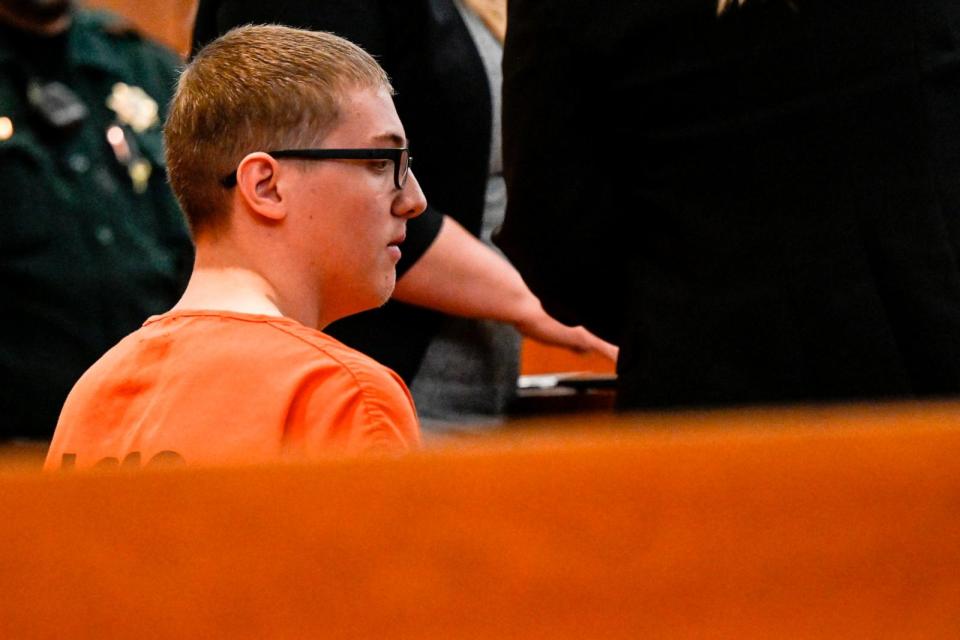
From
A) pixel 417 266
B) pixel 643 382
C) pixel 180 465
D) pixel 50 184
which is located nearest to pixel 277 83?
pixel 417 266

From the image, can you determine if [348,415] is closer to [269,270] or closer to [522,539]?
[269,270]

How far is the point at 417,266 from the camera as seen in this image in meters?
1.53

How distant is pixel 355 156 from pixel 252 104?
11 centimetres

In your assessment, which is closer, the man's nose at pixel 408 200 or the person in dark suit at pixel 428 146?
the man's nose at pixel 408 200

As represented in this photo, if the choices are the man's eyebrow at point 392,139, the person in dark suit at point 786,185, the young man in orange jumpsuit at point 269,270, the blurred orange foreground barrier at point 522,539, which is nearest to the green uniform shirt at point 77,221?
the young man in orange jumpsuit at point 269,270

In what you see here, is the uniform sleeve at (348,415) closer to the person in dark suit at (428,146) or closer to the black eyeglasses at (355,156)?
the black eyeglasses at (355,156)

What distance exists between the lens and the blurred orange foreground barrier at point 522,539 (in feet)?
1.74

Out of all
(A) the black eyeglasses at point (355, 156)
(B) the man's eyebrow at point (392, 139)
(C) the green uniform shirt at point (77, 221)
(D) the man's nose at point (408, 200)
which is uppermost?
(B) the man's eyebrow at point (392, 139)

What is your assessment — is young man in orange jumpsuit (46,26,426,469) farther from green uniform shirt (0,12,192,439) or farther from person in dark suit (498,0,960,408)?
green uniform shirt (0,12,192,439)

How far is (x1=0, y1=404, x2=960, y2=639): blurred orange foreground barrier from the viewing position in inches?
20.9

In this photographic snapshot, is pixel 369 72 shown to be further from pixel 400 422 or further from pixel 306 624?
pixel 306 624

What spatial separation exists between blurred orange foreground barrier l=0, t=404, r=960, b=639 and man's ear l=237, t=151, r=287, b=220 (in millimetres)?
742

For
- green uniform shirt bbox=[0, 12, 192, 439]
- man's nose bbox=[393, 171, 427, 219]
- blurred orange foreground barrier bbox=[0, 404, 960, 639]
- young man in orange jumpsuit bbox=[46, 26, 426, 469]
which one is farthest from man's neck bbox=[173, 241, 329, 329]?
green uniform shirt bbox=[0, 12, 192, 439]

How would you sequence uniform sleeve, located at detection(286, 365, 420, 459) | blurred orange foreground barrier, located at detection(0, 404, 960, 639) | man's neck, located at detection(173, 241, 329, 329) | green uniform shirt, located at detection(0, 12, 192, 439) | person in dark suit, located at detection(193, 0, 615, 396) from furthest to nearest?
1. green uniform shirt, located at detection(0, 12, 192, 439)
2. person in dark suit, located at detection(193, 0, 615, 396)
3. man's neck, located at detection(173, 241, 329, 329)
4. uniform sleeve, located at detection(286, 365, 420, 459)
5. blurred orange foreground barrier, located at detection(0, 404, 960, 639)
